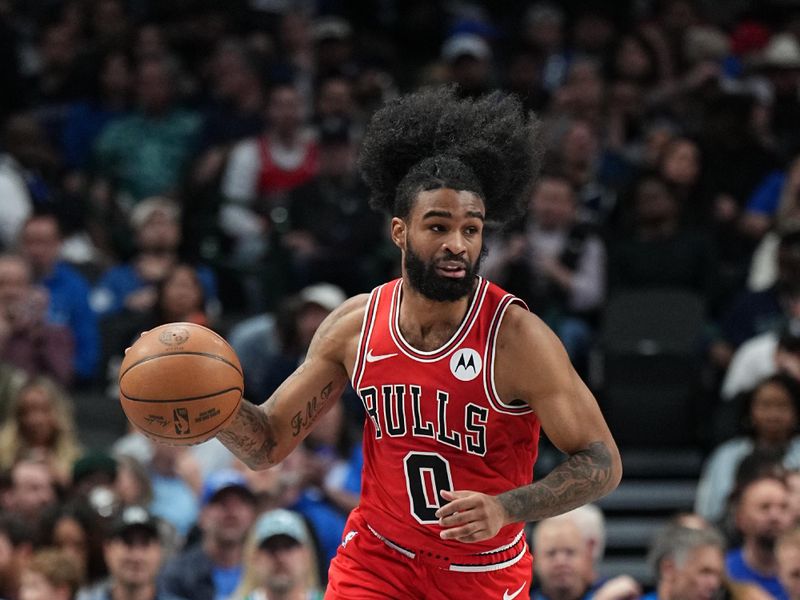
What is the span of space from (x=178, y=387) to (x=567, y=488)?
1249 mm

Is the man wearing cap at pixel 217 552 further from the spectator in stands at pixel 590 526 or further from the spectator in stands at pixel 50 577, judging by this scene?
the spectator in stands at pixel 590 526

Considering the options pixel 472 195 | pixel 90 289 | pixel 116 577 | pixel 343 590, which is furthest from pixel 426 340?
pixel 90 289

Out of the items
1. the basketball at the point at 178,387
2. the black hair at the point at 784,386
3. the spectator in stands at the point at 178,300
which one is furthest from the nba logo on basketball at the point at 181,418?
the black hair at the point at 784,386

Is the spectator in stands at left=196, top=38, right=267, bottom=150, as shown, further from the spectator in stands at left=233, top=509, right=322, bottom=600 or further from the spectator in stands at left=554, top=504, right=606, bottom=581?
Answer: the spectator in stands at left=554, top=504, right=606, bottom=581

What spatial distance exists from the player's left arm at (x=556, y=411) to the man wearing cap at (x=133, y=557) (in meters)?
2.90

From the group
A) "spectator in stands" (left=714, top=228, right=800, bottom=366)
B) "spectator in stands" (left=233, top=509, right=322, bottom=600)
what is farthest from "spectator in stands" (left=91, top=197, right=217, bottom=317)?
"spectator in stands" (left=714, top=228, right=800, bottom=366)

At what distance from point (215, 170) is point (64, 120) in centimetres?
186

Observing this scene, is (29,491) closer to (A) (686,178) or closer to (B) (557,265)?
(B) (557,265)

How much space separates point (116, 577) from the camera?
23.7 ft

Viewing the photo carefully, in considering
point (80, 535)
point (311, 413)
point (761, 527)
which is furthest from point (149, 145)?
point (311, 413)

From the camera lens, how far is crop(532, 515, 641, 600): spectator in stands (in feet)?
23.2

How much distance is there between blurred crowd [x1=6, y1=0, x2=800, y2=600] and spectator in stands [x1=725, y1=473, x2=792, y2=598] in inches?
0.5

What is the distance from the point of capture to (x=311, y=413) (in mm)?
5164

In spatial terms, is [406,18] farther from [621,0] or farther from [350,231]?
[350,231]
